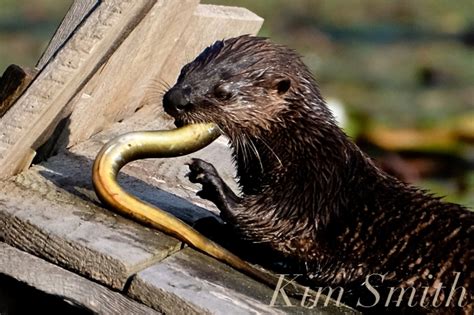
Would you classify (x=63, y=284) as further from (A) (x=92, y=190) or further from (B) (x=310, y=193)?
(B) (x=310, y=193)

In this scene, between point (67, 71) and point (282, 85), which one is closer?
point (67, 71)

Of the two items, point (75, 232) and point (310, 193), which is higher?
point (310, 193)

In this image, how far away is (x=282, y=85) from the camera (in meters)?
4.31

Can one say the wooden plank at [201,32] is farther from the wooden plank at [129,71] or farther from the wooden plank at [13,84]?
the wooden plank at [13,84]

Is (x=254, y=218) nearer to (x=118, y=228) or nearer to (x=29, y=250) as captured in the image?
(x=118, y=228)

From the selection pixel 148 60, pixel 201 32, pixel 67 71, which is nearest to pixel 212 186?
pixel 67 71

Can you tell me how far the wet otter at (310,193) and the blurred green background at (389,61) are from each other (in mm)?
3005

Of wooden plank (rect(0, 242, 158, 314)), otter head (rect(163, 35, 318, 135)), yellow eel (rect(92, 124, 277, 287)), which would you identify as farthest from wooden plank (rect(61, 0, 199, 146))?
wooden plank (rect(0, 242, 158, 314))

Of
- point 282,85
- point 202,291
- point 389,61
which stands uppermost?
point 389,61

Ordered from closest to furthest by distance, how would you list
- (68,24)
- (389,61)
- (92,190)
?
(92,190), (68,24), (389,61)

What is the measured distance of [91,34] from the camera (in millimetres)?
4008

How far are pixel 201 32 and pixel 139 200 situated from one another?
46.9 inches

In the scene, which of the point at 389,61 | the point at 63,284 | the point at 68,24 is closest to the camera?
the point at 63,284

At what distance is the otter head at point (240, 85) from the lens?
4.20 metres
